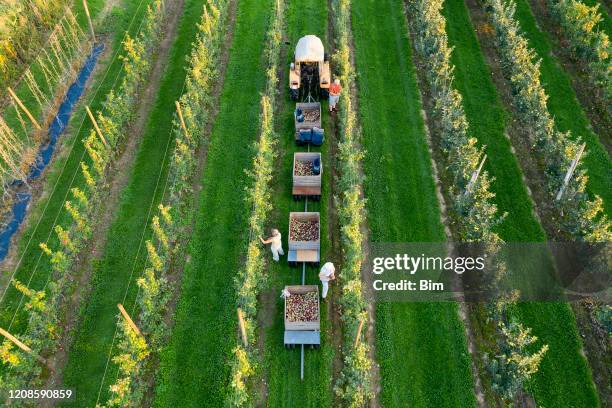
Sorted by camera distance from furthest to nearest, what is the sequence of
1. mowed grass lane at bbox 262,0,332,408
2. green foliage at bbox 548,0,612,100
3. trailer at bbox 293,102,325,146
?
green foliage at bbox 548,0,612,100 → trailer at bbox 293,102,325,146 → mowed grass lane at bbox 262,0,332,408

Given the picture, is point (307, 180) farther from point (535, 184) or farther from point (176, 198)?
point (535, 184)

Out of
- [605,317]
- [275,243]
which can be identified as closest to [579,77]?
[605,317]

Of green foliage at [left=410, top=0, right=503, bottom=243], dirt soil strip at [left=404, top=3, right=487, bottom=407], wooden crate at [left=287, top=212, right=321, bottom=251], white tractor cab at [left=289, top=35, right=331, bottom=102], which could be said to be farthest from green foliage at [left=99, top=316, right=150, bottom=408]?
white tractor cab at [left=289, top=35, right=331, bottom=102]

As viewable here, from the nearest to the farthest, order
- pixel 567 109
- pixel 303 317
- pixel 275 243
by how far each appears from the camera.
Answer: pixel 303 317 < pixel 275 243 < pixel 567 109

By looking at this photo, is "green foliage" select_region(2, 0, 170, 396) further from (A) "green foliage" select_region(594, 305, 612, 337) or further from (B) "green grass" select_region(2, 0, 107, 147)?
(A) "green foliage" select_region(594, 305, 612, 337)

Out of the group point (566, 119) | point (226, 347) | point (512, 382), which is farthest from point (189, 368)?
point (566, 119)
